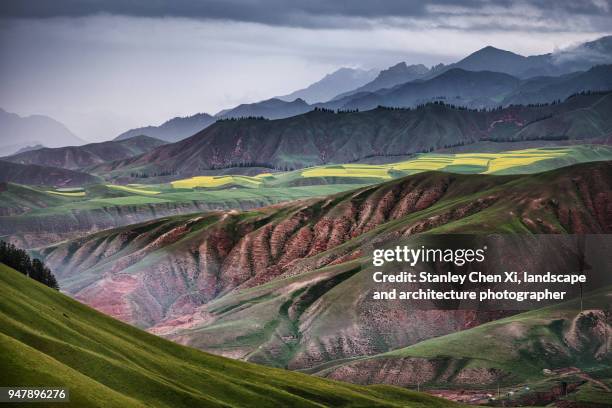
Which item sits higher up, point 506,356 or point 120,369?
point 506,356

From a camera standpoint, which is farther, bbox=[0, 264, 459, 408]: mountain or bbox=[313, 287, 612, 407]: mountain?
bbox=[313, 287, 612, 407]: mountain

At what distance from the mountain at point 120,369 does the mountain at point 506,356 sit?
1179 inches

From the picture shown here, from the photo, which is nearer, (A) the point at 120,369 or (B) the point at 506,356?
(A) the point at 120,369

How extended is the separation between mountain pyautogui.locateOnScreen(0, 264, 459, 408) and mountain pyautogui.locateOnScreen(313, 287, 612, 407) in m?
29.9

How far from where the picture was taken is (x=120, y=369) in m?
93.7

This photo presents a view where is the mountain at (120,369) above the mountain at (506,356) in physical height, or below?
below

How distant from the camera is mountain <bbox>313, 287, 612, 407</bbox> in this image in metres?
178

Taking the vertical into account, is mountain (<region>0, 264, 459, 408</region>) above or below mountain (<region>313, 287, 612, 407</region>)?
below

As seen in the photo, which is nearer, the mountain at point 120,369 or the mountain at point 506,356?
the mountain at point 120,369

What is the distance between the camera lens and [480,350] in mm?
184625

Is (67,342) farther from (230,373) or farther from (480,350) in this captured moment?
(480,350)

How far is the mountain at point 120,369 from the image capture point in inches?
3091

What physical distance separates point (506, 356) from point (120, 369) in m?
108

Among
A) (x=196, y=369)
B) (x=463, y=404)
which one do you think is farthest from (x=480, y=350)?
(x=196, y=369)
